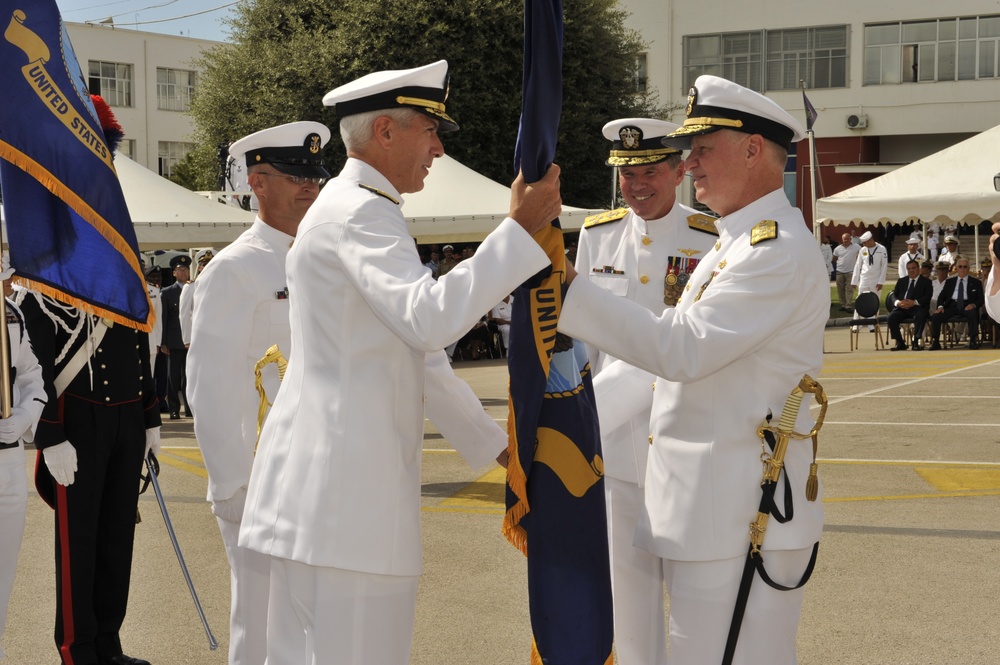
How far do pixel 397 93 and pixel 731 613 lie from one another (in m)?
1.66

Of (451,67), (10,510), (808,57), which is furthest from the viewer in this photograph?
(808,57)

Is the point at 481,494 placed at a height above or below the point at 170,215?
below

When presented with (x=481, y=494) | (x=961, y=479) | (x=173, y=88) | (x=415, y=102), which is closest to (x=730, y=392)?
(x=415, y=102)

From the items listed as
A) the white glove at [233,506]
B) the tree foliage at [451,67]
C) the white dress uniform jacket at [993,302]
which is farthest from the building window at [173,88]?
the white dress uniform jacket at [993,302]

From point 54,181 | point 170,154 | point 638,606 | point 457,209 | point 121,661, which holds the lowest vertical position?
point 121,661

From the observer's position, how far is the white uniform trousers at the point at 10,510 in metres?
4.80

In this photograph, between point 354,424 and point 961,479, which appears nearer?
point 354,424

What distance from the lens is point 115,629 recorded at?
16.9ft

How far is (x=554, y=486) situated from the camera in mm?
3254

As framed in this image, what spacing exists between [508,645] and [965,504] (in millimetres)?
3993

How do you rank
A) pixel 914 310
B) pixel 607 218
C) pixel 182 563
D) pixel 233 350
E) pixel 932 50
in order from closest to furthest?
1. pixel 233 350
2. pixel 607 218
3. pixel 182 563
4. pixel 914 310
5. pixel 932 50

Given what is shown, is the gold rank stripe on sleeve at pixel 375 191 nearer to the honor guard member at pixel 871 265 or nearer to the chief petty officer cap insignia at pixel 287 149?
the chief petty officer cap insignia at pixel 287 149

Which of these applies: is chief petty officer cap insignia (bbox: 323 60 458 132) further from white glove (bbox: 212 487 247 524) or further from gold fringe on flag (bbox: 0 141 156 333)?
gold fringe on flag (bbox: 0 141 156 333)

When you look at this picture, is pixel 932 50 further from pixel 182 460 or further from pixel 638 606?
pixel 638 606
